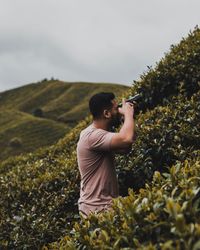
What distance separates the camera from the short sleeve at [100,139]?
6645 mm

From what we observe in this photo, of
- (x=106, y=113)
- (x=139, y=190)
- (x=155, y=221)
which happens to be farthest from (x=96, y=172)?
(x=155, y=221)

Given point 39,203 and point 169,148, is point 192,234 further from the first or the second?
point 39,203

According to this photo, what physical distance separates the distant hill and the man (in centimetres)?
8912

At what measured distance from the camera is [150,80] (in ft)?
38.5

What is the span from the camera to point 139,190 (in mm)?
6961

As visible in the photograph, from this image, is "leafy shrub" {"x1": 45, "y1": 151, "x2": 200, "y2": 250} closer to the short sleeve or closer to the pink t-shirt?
the pink t-shirt

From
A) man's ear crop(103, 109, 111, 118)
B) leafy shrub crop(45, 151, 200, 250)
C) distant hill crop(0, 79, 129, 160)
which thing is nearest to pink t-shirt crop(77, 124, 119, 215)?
man's ear crop(103, 109, 111, 118)

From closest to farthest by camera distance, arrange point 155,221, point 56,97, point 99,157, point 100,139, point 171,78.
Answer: point 155,221 < point 100,139 < point 99,157 < point 171,78 < point 56,97

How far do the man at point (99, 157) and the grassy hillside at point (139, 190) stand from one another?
0.40 m

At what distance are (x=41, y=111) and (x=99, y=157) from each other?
11669 cm

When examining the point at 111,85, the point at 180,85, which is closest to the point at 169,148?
the point at 180,85

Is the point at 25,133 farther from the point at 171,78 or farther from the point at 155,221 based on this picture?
the point at 155,221

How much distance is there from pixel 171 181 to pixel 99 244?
1.15 metres

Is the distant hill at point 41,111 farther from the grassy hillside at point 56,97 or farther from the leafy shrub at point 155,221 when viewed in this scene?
the leafy shrub at point 155,221
